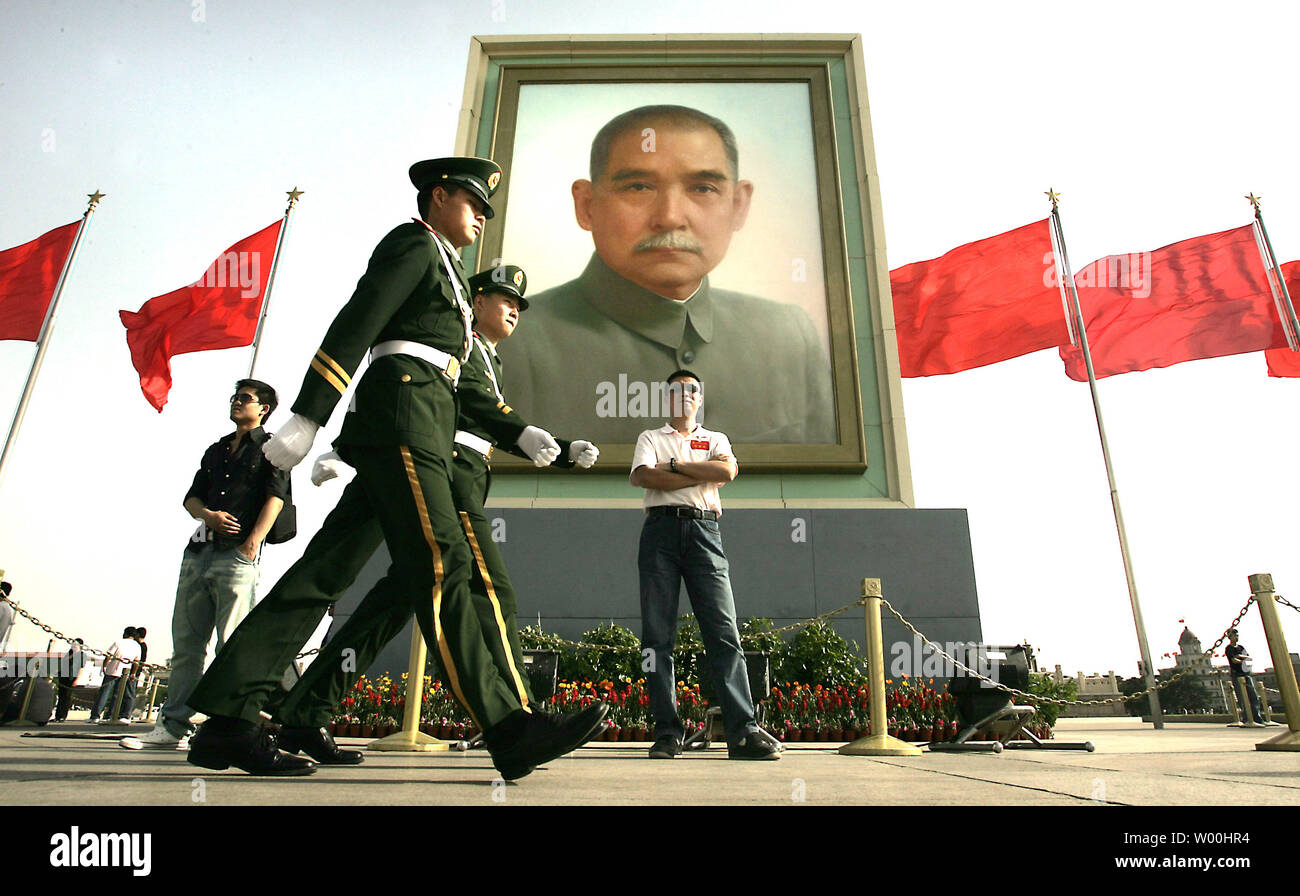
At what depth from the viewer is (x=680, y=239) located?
997 cm

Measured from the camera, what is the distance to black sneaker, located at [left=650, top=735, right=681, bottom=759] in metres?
3.77

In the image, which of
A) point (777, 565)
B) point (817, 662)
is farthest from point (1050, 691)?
point (777, 565)

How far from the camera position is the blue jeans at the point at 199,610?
3.86 m

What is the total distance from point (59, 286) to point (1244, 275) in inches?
630

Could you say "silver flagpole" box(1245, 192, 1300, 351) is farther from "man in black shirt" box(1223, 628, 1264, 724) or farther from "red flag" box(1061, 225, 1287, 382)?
"man in black shirt" box(1223, 628, 1264, 724)

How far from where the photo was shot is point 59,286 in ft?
34.1

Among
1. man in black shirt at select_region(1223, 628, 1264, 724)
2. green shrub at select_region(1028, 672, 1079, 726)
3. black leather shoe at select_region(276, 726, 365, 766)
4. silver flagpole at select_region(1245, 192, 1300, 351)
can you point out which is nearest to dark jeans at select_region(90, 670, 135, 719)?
black leather shoe at select_region(276, 726, 365, 766)

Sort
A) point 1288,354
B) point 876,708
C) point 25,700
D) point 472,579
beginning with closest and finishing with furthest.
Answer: point 472,579
point 876,708
point 25,700
point 1288,354

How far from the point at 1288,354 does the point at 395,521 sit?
12.5 m

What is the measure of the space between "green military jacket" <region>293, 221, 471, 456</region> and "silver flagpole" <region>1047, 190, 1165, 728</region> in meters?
8.30

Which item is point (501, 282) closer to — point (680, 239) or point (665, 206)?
point (680, 239)

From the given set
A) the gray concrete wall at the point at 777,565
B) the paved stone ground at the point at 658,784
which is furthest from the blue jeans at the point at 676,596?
the gray concrete wall at the point at 777,565
